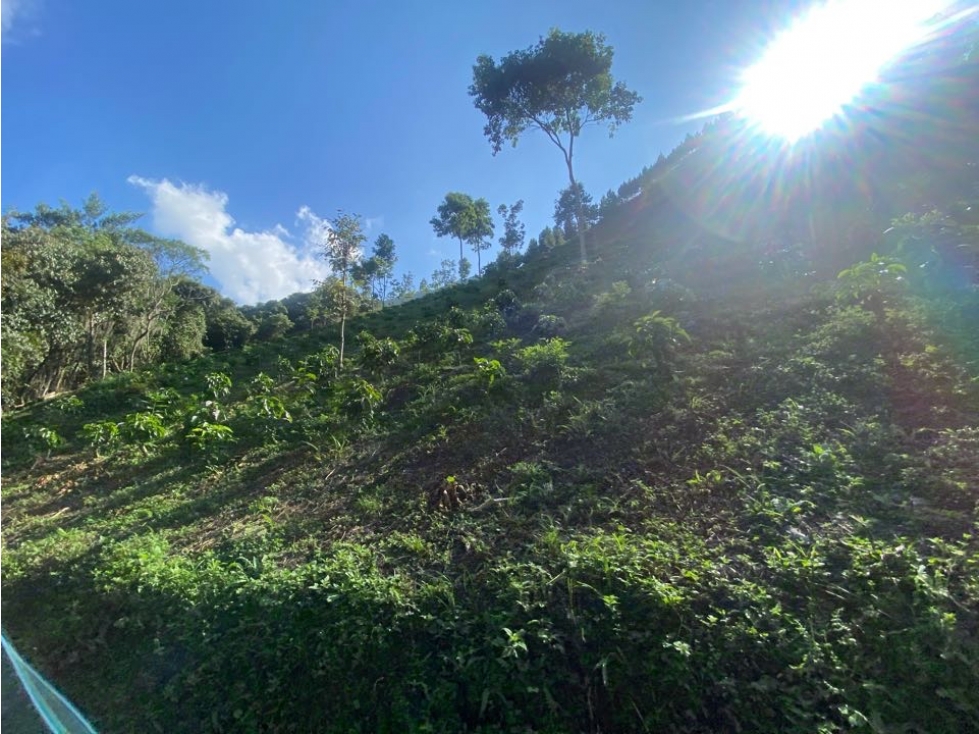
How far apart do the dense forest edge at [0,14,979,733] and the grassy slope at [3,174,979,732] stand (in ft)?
0.06

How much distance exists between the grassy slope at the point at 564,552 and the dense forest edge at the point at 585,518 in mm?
17

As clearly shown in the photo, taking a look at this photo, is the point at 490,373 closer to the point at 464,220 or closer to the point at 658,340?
the point at 658,340

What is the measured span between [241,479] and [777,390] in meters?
5.98

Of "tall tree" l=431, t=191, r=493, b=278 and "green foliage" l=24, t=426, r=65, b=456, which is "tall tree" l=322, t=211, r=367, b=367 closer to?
"green foliage" l=24, t=426, r=65, b=456

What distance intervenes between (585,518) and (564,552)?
0.62 metres

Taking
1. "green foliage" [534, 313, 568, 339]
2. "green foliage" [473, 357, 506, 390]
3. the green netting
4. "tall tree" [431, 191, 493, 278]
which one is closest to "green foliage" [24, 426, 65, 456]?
the green netting

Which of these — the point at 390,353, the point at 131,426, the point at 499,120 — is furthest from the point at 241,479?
the point at 499,120

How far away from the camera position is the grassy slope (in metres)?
1.89

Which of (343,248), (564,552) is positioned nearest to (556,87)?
(343,248)

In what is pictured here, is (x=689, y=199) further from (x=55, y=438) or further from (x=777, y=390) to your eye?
(x=55, y=438)

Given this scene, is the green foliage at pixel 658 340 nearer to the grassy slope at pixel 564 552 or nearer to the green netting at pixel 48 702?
the grassy slope at pixel 564 552

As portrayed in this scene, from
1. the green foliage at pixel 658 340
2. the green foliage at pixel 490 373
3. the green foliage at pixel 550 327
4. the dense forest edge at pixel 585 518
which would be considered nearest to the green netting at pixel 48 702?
the dense forest edge at pixel 585 518

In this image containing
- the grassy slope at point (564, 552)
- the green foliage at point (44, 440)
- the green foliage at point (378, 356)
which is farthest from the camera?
the green foliage at point (378, 356)

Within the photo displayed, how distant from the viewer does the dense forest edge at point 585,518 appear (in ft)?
6.29
